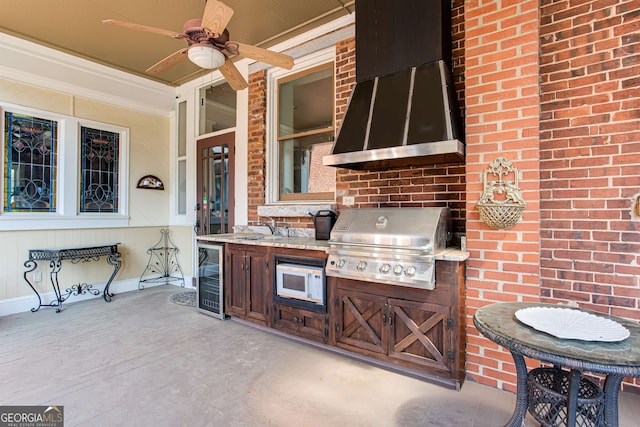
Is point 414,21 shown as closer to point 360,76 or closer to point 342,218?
point 360,76

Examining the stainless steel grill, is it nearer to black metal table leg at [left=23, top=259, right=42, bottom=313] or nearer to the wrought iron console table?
the wrought iron console table

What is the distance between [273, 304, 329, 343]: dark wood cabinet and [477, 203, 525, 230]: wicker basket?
1.59 meters

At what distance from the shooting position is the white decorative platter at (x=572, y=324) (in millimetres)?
1271

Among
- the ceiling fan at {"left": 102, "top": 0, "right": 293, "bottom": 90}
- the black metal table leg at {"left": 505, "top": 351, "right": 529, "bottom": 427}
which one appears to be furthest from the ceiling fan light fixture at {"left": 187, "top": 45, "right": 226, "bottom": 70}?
the black metal table leg at {"left": 505, "top": 351, "right": 529, "bottom": 427}

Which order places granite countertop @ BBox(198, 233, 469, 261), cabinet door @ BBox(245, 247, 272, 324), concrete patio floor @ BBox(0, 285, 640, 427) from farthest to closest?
cabinet door @ BBox(245, 247, 272, 324) < granite countertop @ BBox(198, 233, 469, 261) < concrete patio floor @ BBox(0, 285, 640, 427)

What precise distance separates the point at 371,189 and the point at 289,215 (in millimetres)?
1168

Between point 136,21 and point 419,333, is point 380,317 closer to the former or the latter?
point 419,333

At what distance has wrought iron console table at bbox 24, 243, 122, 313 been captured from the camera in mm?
4016

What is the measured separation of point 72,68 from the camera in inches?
169

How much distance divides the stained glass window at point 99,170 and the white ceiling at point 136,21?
1145mm

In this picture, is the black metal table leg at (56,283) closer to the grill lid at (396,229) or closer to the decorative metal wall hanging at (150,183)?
the decorative metal wall hanging at (150,183)

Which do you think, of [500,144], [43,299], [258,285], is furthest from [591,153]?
[43,299]

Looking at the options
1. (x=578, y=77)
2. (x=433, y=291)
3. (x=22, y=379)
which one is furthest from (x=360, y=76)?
(x=22, y=379)

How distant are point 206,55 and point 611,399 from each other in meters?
3.31
